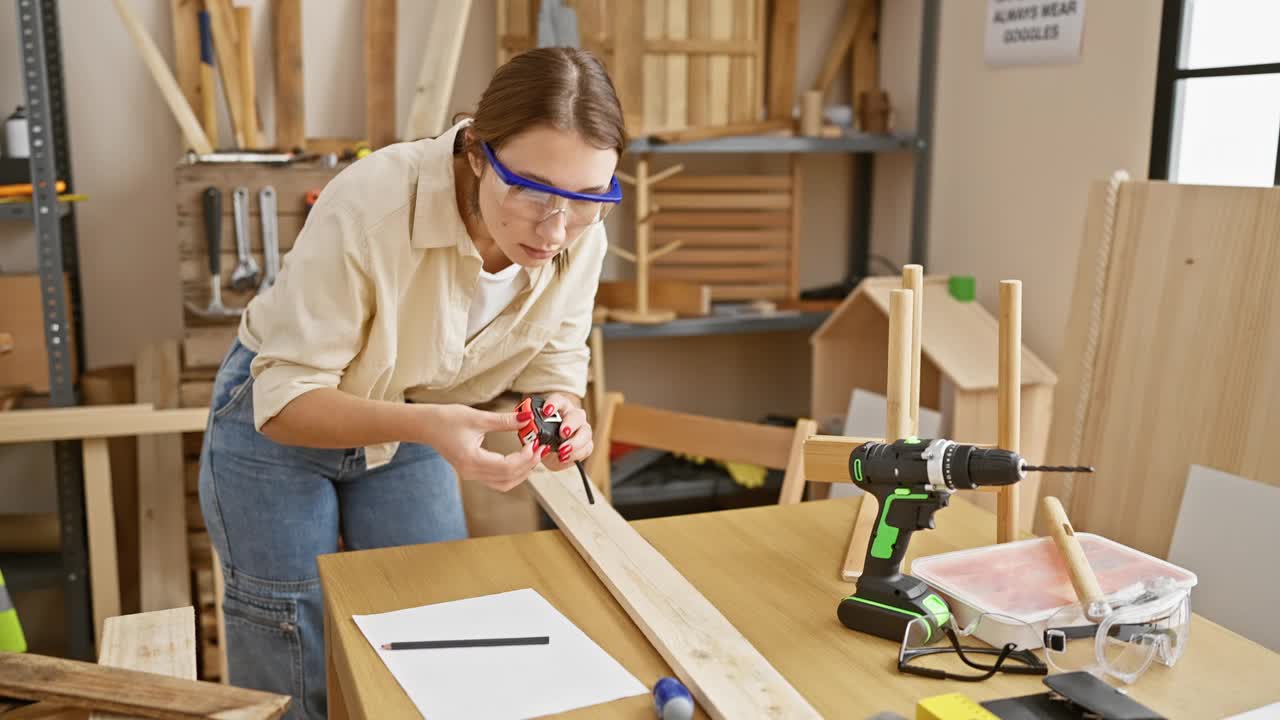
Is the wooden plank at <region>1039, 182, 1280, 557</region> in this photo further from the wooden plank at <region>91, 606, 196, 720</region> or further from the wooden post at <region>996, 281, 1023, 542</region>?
the wooden plank at <region>91, 606, 196, 720</region>

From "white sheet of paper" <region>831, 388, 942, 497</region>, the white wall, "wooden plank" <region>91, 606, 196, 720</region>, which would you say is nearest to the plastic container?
"wooden plank" <region>91, 606, 196, 720</region>

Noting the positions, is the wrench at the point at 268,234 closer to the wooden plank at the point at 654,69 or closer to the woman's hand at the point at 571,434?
the wooden plank at the point at 654,69

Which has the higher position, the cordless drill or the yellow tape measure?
the cordless drill

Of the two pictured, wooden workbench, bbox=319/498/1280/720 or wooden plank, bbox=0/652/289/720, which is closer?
wooden plank, bbox=0/652/289/720

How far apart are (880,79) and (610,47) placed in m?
1.00

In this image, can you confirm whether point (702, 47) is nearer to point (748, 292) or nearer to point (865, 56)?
point (865, 56)

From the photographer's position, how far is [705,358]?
395 centimetres

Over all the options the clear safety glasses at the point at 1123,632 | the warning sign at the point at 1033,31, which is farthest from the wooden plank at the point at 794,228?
the clear safety glasses at the point at 1123,632

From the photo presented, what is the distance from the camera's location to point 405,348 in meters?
1.74

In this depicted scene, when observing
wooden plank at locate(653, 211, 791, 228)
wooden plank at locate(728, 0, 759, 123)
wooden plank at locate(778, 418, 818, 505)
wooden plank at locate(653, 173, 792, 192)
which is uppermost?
wooden plank at locate(728, 0, 759, 123)

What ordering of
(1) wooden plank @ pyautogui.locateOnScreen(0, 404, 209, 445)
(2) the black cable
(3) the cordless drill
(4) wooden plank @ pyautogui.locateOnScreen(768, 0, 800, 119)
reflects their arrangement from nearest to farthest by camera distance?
(3) the cordless drill < (2) the black cable < (1) wooden plank @ pyautogui.locateOnScreen(0, 404, 209, 445) < (4) wooden plank @ pyautogui.locateOnScreen(768, 0, 800, 119)

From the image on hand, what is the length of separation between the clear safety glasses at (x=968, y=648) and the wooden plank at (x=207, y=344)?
214cm

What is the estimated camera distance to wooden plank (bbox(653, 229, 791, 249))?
3.65 m

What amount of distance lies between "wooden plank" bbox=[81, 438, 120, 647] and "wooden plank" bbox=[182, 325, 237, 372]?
0.30 metres
